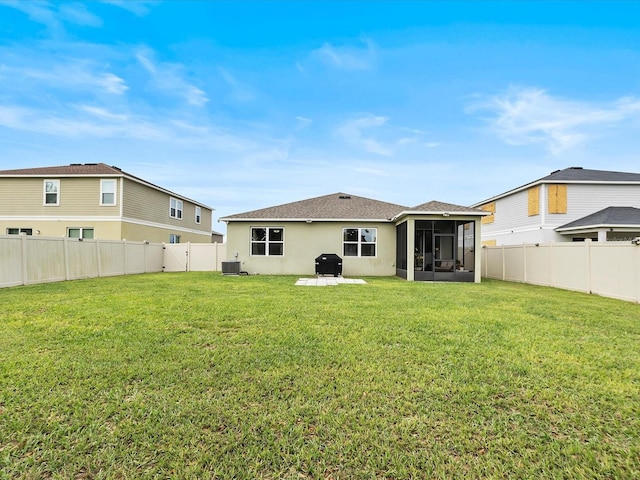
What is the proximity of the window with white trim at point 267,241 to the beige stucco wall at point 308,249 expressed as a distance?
0.66 feet

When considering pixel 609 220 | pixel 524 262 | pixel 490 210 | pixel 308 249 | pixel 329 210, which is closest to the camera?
pixel 524 262

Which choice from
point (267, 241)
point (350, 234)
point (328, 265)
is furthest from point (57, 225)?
point (350, 234)

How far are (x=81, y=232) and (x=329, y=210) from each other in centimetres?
1432

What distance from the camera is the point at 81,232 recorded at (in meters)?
18.4

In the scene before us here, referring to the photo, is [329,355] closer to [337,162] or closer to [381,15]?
[381,15]

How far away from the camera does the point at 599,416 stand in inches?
105

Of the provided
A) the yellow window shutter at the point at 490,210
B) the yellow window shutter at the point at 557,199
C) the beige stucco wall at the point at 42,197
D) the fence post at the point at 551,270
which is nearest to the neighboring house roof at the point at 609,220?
the yellow window shutter at the point at 557,199

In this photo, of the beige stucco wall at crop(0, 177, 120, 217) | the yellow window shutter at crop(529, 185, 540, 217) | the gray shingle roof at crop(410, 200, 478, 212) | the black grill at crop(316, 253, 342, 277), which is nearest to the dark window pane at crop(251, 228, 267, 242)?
the black grill at crop(316, 253, 342, 277)

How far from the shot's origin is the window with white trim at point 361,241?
16.2 meters

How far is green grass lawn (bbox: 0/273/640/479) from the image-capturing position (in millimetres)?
2111

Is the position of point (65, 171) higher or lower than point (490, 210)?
higher

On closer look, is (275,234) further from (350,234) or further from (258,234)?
(350,234)

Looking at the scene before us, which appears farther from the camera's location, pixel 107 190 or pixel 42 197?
pixel 42 197

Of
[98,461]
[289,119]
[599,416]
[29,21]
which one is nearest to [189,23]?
[29,21]
